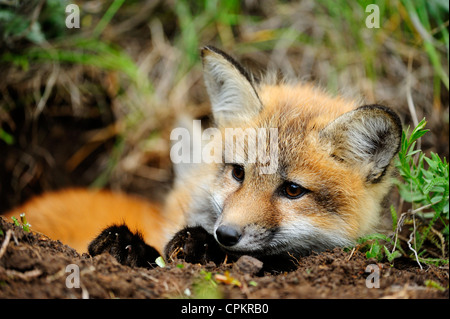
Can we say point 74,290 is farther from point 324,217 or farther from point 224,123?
Answer: point 224,123

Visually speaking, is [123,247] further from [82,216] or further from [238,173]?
[82,216]

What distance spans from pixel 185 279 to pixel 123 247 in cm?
70

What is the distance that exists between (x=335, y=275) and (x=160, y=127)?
3.68 m

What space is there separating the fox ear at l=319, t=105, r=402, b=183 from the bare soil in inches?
30.7

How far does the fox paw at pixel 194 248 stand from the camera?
9.48ft

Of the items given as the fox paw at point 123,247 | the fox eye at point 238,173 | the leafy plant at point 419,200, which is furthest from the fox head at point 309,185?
the fox paw at point 123,247

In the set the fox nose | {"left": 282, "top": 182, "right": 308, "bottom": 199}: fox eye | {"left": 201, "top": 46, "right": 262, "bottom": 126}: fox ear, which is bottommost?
the fox nose

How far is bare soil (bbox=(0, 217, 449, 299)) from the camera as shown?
2174mm

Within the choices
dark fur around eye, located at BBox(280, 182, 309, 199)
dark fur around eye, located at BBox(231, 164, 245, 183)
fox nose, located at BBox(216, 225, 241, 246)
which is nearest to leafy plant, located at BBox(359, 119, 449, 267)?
dark fur around eye, located at BBox(280, 182, 309, 199)

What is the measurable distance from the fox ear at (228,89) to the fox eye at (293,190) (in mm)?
798

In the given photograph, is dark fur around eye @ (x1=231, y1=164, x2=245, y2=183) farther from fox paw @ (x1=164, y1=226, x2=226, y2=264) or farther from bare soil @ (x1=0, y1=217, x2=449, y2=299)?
bare soil @ (x1=0, y1=217, x2=449, y2=299)

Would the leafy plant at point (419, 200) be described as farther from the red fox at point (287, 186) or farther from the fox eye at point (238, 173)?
the fox eye at point (238, 173)
